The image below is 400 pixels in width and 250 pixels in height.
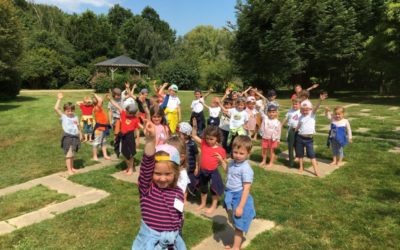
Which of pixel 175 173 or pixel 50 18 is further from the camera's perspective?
pixel 50 18

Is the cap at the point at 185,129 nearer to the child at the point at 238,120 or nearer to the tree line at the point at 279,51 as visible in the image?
the child at the point at 238,120

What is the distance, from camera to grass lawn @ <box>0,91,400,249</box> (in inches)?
177

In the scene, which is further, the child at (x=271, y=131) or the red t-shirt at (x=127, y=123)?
the child at (x=271, y=131)

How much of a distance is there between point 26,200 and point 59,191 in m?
0.60

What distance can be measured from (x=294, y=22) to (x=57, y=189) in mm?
23292

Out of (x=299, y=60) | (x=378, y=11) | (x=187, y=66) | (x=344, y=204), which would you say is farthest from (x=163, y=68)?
(x=344, y=204)

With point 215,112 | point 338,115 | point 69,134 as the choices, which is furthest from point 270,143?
point 69,134

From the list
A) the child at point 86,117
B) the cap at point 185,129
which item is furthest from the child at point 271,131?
the child at point 86,117

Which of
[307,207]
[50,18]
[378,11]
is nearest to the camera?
[307,207]

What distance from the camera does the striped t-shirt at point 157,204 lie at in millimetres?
2801

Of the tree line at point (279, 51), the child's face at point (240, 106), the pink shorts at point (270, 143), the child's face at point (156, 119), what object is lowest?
→ the pink shorts at point (270, 143)

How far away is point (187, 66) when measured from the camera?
129 feet

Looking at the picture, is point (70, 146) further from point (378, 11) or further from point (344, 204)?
point (378, 11)

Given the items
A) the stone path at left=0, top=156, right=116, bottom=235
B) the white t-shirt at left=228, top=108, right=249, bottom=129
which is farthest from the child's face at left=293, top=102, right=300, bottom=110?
the stone path at left=0, top=156, right=116, bottom=235
